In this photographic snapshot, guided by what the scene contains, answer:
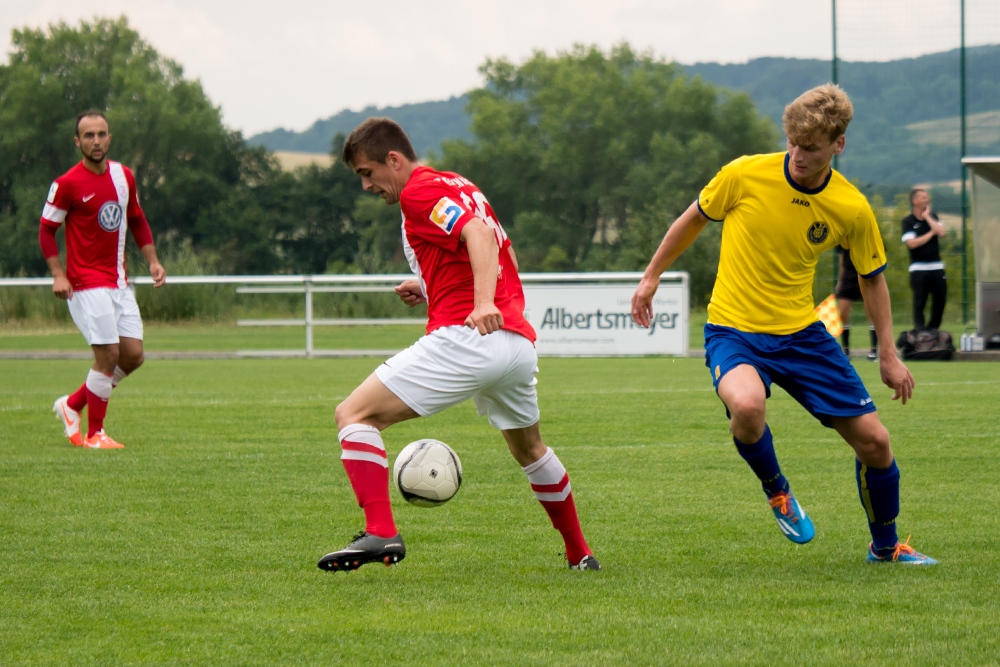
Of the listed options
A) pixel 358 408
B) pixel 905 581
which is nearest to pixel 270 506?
pixel 358 408

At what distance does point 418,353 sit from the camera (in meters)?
3.91

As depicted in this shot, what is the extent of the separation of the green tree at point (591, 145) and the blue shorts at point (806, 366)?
52.1 m

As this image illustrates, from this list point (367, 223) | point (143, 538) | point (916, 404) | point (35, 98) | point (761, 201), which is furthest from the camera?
point (367, 223)

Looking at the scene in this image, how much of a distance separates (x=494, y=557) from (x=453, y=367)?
3.04ft

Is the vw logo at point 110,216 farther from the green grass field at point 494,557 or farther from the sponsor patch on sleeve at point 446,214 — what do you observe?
the sponsor patch on sleeve at point 446,214

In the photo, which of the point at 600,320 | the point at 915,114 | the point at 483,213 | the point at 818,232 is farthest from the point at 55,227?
the point at 915,114

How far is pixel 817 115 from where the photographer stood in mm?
3916

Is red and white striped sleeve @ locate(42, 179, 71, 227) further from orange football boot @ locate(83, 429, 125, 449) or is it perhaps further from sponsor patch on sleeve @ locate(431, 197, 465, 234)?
sponsor patch on sleeve @ locate(431, 197, 465, 234)

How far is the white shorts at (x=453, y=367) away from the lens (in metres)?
3.87

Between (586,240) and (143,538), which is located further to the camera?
(586,240)

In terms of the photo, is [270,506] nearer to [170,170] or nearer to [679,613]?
[679,613]

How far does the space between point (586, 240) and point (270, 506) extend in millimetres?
55046

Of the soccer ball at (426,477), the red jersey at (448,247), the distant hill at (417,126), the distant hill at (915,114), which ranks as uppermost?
the distant hill at (417,126)

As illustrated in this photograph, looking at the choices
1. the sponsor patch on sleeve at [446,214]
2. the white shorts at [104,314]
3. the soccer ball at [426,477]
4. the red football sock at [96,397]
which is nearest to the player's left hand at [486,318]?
the sponsor patch on sleeve at [446,214]
